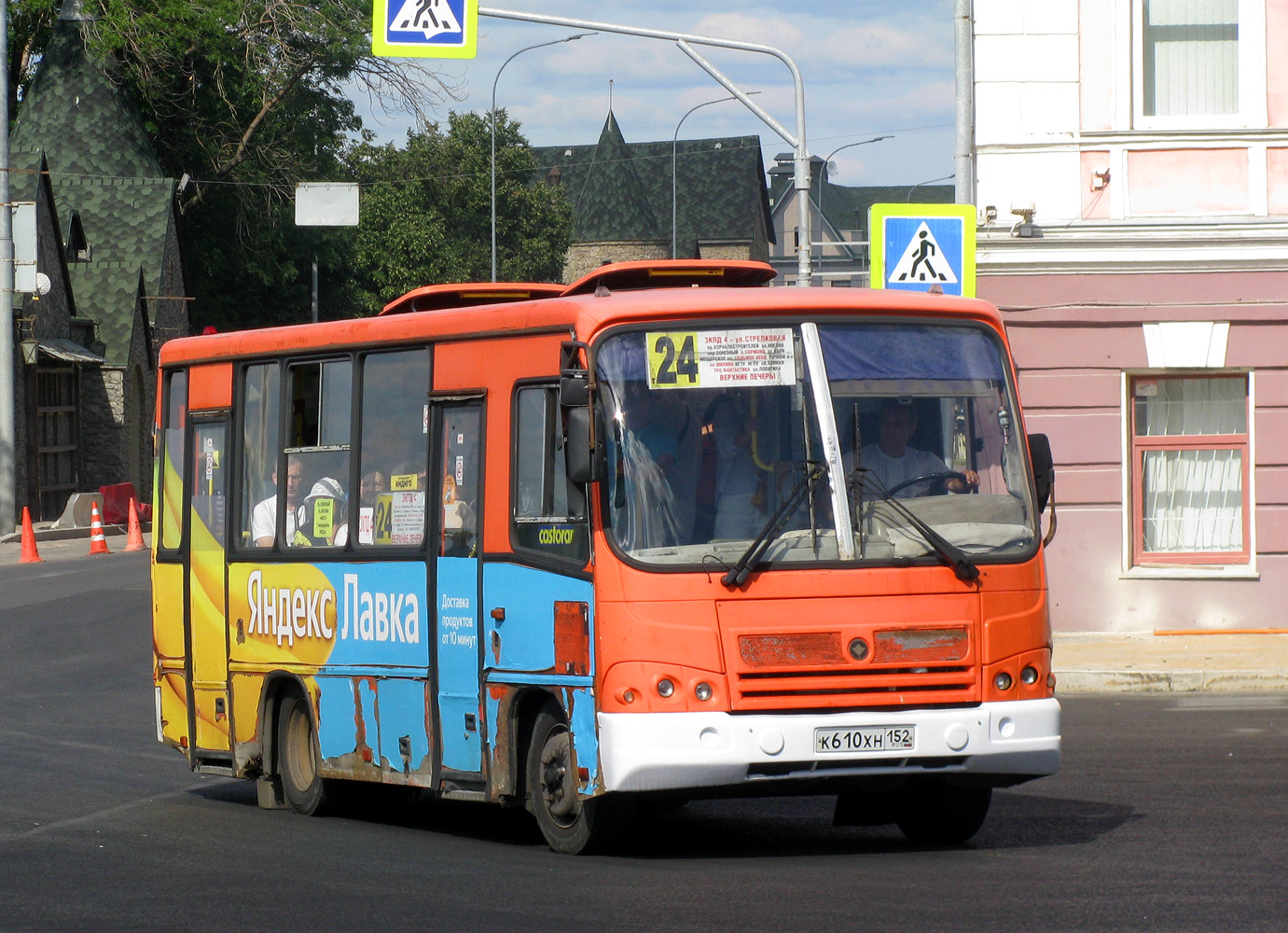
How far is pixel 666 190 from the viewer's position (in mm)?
122375

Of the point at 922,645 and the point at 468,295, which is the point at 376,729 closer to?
the point at 468,295

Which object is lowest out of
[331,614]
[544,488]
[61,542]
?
[61,542]

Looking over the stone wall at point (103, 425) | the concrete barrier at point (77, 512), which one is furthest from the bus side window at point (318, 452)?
the stone wall at point (103, 425)

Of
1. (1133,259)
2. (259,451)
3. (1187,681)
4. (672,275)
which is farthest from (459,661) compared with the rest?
(1133,259)

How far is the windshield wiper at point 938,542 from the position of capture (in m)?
8.85

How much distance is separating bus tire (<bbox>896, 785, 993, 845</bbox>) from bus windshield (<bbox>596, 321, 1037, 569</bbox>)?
1205mm

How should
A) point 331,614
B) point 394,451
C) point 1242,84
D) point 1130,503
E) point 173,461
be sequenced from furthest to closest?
1. point 1130,503
2. point 1242,84
3. point 173,461
4. point 331,614
5. point 394,451

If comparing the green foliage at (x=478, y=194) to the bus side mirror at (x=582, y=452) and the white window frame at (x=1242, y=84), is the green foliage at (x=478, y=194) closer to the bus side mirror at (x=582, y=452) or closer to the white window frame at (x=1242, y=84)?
the white window frame at (x=1242, y=84)

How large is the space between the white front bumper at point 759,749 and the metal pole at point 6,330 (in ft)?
96.2

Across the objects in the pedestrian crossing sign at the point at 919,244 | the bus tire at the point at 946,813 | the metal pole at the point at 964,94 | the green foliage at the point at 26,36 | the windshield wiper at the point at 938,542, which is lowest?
the bus tire at the point at 946,813

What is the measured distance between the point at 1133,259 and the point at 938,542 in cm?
1117

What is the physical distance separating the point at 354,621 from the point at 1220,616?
36.7 ft

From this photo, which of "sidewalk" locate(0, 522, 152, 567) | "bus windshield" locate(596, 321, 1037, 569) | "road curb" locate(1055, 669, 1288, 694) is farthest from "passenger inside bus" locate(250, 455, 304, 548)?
"sidewalk" locate(0, 522, 152, 567)

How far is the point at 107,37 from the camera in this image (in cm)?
5038
